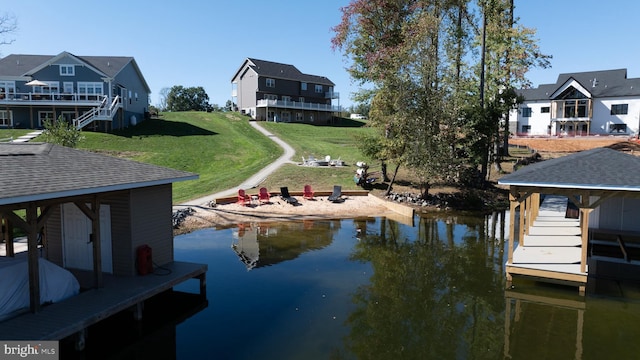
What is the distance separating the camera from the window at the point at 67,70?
4603 centimetres

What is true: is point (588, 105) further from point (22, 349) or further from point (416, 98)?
point (22, 349)

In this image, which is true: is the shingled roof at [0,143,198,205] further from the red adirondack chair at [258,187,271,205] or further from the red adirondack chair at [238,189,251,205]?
the red adirondack chair at [258,187,271,205]

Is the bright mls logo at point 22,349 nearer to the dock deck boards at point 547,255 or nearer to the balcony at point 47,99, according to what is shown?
the dock deck boards at point 547,255

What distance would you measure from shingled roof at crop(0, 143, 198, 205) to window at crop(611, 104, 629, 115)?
65.6 meters

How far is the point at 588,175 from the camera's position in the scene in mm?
13312

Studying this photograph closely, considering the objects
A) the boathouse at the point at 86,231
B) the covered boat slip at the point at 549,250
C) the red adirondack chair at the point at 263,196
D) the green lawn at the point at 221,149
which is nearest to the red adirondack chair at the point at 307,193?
the green lawn at the point at 221,149

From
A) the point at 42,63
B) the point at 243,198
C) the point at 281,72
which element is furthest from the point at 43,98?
the point at 281,72

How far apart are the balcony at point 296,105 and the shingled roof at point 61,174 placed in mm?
50140

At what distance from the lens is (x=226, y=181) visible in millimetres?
31828

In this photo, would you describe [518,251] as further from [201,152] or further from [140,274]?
[201,152]

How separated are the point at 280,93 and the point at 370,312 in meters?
59.1

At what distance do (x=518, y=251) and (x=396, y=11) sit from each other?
21.4 m

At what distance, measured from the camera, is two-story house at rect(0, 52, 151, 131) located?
43844 millimetres

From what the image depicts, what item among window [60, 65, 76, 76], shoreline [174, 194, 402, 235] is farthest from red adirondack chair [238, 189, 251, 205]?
window [60, 65, 76, 76]
